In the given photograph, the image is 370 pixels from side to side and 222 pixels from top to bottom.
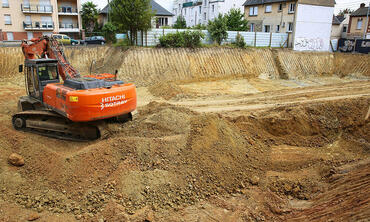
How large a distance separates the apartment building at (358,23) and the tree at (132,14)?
1304 inches

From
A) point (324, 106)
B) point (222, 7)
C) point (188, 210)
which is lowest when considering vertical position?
point (188, 210)

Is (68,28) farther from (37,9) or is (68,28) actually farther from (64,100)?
(64,100)

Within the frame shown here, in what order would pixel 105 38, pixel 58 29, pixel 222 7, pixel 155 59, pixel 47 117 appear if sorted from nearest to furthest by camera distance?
1. pixel 47 117
2. pixel 155 59
3. pixel 105 38
4. pixel 58 29
5. pixel 222 7

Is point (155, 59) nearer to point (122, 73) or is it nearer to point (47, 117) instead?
point (122, 73)

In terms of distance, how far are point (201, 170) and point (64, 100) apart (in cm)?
484

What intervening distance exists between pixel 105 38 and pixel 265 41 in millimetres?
18601

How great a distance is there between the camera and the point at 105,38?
115 ft

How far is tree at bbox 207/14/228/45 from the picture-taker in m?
27.5

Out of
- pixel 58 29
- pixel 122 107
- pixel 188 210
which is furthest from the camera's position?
pixel 58 29

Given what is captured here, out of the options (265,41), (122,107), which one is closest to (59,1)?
(265,41)

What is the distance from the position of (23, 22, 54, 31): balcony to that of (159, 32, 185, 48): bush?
76.6ft

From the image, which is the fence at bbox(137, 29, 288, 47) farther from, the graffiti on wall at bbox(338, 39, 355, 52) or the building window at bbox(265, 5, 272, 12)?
the graffiti on wall at bbox(338, 39, 355, 52)

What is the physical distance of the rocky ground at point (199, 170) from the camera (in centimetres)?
727

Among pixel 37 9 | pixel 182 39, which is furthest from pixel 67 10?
pixel 182 39
